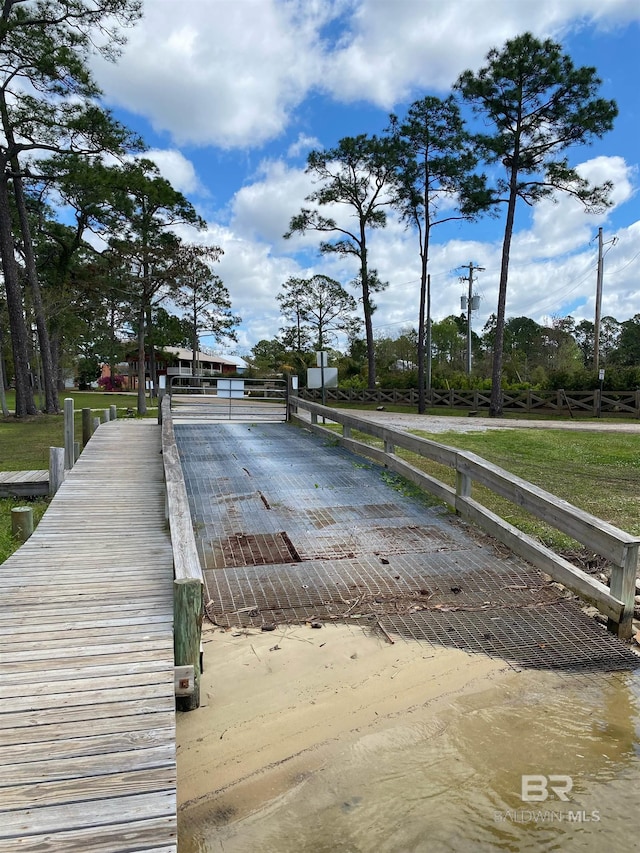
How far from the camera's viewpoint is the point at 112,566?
4156 mm

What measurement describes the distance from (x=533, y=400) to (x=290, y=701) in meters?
24.4

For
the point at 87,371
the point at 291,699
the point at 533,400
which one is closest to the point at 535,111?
the point at 533,400

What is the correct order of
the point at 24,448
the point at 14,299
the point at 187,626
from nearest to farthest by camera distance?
1. the point at 187,626
2. the point at 24,448
3. the point at 14,299

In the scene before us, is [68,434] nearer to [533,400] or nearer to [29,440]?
[29,440]

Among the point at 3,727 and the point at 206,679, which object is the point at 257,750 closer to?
the point at 206,679

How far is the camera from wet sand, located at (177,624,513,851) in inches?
94.6

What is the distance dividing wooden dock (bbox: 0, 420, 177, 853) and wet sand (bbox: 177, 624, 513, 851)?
0.34m

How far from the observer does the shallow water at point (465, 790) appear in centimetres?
212

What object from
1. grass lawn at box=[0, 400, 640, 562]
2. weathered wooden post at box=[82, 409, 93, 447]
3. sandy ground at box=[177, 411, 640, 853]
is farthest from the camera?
weathered wooden post at box=[82, 409, 93, 447]

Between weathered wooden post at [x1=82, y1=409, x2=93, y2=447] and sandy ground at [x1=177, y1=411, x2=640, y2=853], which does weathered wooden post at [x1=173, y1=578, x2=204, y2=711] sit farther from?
weathered wooden post at [x1=82, y1=409, x2=93, y2=447]

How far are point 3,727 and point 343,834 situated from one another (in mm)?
1417

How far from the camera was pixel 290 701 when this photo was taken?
2924 mm

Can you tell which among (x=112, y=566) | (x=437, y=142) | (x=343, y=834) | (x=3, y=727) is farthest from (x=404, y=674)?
(x=437, y=142)

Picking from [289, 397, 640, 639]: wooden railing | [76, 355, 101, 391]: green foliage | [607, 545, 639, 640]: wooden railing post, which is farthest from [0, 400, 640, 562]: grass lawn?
[76, 355, 101, 391]: green foliage
